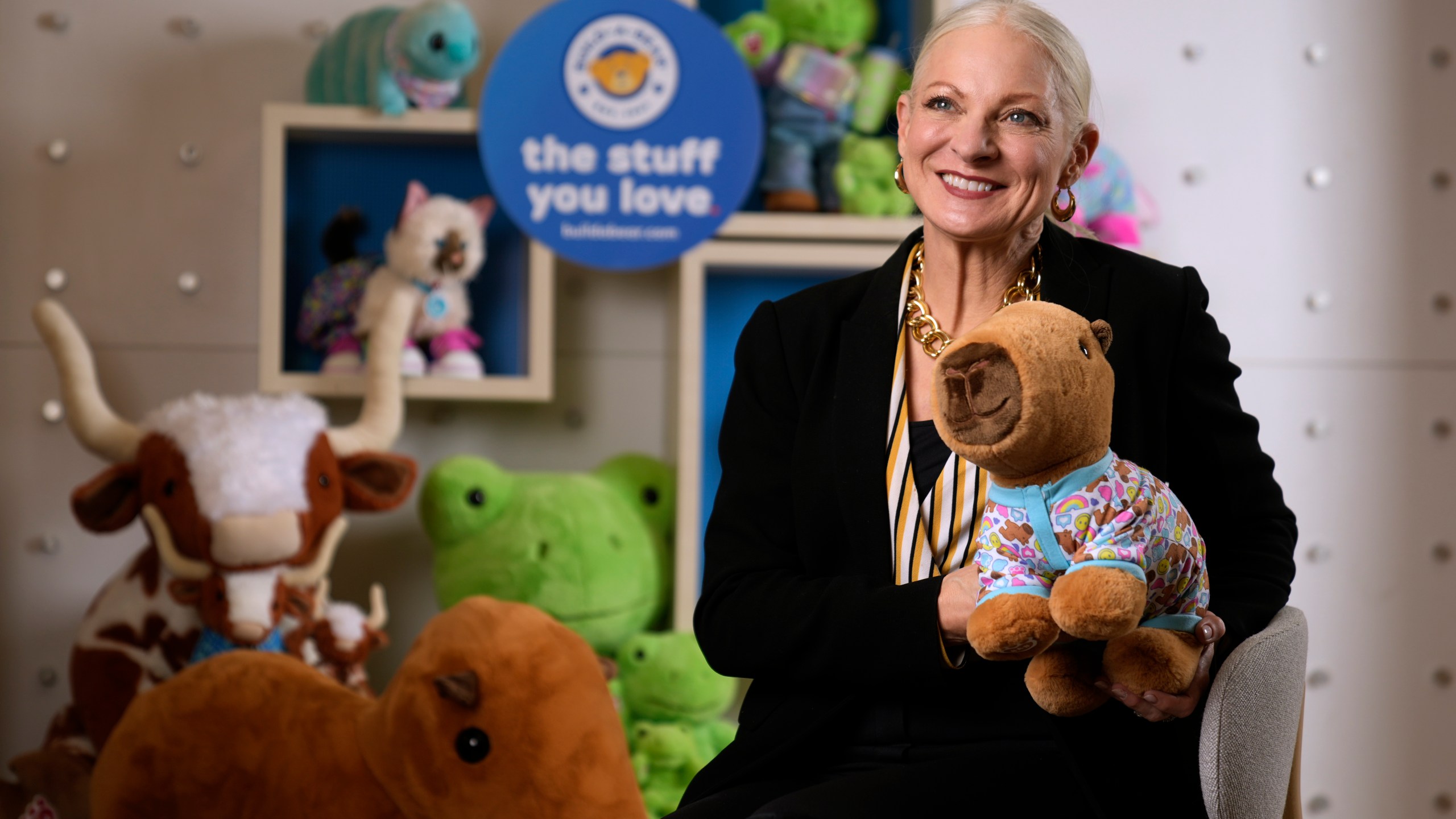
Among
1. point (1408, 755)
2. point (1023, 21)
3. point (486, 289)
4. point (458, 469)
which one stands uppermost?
point (1023, 21)

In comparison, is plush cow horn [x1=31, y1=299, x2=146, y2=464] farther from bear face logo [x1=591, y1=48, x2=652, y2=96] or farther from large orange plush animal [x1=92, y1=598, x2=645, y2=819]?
bear face logo [x1=591, y1=48, x2=652, y2=96]

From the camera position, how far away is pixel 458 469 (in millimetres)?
1836

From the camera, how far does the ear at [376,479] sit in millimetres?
1763

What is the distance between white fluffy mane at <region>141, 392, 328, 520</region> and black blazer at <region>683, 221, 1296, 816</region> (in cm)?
80

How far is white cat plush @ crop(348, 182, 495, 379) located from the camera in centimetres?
185

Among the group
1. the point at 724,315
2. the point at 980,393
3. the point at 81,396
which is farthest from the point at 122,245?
the point at 980,393

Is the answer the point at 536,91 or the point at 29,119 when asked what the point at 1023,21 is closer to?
the point at 536,91

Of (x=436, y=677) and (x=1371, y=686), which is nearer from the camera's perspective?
(x=436, y=677)

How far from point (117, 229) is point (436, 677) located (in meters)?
1.16

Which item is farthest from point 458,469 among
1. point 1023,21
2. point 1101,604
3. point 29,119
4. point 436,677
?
point 1101,604

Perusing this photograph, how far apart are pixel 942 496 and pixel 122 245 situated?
1.55 metres

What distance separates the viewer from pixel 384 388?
5.91 ft

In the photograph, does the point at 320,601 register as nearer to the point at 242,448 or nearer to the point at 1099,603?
the point at 242,448

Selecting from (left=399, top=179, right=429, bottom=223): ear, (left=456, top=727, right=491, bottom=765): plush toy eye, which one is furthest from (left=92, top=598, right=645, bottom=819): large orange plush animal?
(left=399, top=179, right=429, bottom=223): ear
